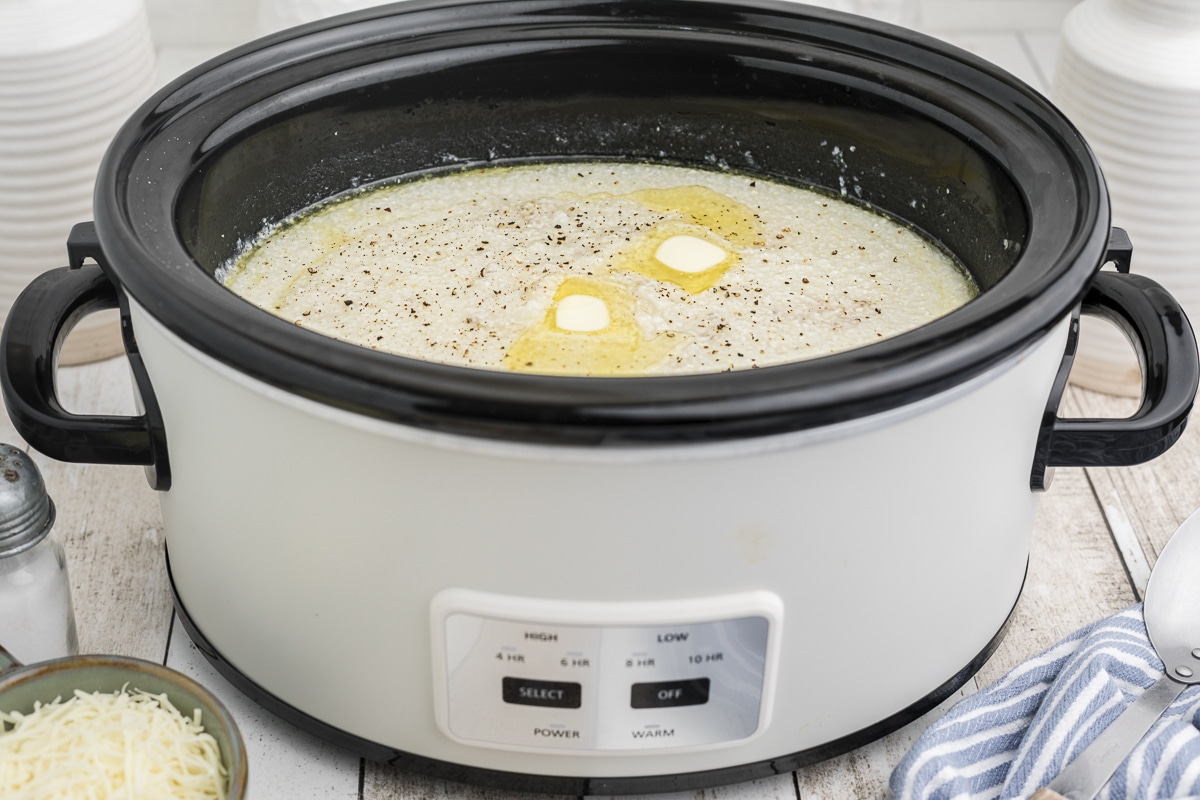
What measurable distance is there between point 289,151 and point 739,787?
2.91ft

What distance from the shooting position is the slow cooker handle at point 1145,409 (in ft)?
4.16

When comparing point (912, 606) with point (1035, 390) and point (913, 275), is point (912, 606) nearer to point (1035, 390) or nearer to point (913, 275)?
point (1035, 390)

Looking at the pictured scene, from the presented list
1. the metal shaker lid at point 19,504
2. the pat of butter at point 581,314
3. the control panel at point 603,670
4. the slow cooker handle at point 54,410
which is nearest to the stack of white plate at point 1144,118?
the pat of butter at point 581,314

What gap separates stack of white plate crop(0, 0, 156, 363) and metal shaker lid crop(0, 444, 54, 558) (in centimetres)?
67

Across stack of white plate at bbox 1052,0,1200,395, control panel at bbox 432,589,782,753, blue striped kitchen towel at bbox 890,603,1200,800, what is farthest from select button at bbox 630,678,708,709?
stack of white plate at bbox 1052,0,1200,395

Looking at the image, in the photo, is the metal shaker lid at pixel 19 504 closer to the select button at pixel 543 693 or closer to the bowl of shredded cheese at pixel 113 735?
the bowl of shredded cheese at pixel 113 735

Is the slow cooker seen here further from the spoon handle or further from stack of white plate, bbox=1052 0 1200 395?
stack of white plate, bbox=1052 0 1200 395

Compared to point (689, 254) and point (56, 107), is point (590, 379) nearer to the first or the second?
point (689, 254)

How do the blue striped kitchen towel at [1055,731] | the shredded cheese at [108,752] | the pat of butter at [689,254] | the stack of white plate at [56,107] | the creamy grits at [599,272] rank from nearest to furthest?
the shredded cheese at [108,752] < the blue striped kitchen towel at [1055,731] < the creamy grits at [599,272] < the pat of butter at [689,254] < the stack of white plate at [56,107]

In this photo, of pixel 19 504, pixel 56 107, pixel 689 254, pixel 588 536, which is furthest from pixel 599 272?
pixel 56 107

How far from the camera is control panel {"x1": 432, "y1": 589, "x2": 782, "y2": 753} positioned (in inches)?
44.3

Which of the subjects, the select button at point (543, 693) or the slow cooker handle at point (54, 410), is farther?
the slow cooker handle at point (54, 410)

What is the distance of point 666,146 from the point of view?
1795 mm

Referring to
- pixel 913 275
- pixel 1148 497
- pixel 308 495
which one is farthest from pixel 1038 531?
pixel 308 495
